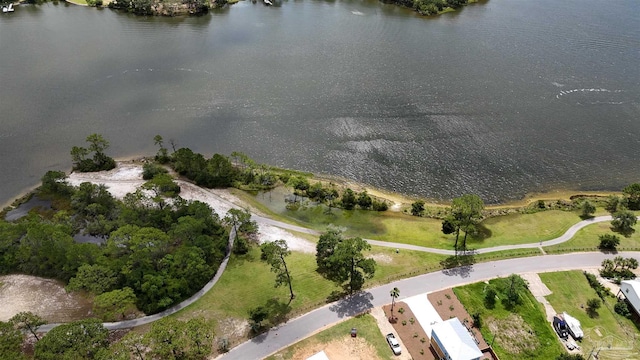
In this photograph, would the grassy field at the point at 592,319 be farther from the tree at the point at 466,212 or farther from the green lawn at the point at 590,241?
the tree at the point at 466,212

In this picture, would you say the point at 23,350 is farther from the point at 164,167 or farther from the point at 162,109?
the point at 162,109

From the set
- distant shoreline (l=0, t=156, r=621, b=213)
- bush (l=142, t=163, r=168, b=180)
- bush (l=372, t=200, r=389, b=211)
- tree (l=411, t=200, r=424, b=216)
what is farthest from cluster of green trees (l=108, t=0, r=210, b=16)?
tree (l=411, t=200, r=424, b=216)

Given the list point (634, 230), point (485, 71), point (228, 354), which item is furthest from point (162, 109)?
point (634, 230)

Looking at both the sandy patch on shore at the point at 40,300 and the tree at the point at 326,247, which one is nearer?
the sandy patch on shore at the point at 40,300

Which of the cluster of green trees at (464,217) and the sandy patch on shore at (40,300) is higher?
the cluster of green trees at (464,217)

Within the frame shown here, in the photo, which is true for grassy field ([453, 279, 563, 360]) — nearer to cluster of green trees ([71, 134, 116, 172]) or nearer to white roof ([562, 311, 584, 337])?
white roof ([562, 311, 584, 337])

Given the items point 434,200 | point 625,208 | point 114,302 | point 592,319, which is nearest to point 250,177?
point 434,200

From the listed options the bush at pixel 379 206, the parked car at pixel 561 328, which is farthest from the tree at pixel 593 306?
the bush at pixel 379 206
